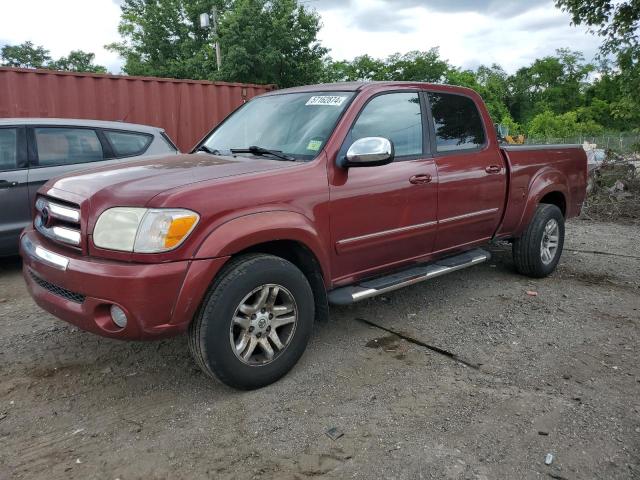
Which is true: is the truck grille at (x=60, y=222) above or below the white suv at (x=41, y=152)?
below

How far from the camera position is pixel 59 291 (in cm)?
285

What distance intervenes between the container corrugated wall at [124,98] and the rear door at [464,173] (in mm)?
5963

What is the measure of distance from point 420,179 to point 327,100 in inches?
34.8

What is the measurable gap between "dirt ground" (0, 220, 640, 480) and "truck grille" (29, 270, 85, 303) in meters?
0.62

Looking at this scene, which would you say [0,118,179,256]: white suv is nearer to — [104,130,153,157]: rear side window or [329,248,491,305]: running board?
[104,130,153,157]: rear side window

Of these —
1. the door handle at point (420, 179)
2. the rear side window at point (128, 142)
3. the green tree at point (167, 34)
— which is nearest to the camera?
the door handle at point (420, 179)

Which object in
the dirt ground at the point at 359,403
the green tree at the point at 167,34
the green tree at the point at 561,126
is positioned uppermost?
the green tree at the point at 167,34

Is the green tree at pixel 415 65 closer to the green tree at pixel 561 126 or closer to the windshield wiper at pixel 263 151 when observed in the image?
the green tree at pixel 561 126

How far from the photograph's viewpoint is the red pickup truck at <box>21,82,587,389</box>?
2623 millimetres

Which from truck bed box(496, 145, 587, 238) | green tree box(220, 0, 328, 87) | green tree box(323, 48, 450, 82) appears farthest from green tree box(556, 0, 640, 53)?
green tree box(323, 48, 450, 82)

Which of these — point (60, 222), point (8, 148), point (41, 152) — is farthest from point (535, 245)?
point (8, 148)

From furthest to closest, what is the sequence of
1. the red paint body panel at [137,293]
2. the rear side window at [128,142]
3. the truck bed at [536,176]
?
the rear side window at [128,142] < the truck bed at [536,176] < the red paint body panel at [137,293]

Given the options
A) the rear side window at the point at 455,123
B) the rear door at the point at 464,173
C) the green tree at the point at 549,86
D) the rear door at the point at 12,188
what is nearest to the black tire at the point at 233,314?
the rear door at the point at 464,173

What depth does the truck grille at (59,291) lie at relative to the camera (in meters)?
2.73
